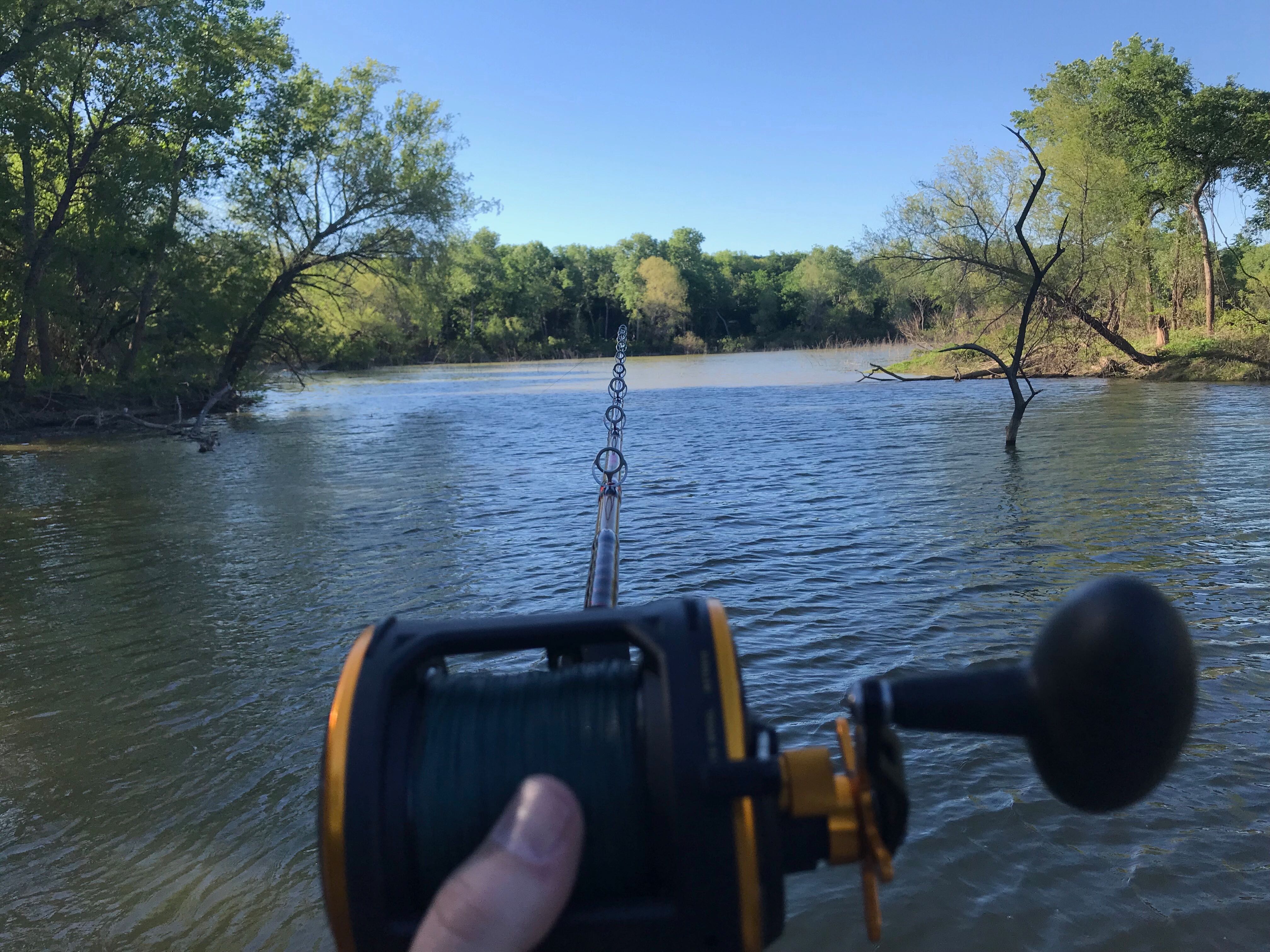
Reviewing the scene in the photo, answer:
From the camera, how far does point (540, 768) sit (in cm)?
144

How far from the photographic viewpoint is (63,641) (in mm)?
7184

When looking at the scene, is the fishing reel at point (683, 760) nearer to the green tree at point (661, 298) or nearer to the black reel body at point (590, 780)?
the black reel body at point (590, 780)

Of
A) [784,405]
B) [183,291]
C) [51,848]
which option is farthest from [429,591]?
[183,291]

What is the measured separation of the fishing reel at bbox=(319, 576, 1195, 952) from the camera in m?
1.11

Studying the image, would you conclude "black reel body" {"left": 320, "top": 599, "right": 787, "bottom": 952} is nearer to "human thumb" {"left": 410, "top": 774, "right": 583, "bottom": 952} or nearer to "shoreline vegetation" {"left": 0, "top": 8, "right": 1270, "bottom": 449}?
"human thumb" {"left": 410, "top": 774, "right": 583, "bottom": 952}

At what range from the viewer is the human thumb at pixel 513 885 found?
3.67ft

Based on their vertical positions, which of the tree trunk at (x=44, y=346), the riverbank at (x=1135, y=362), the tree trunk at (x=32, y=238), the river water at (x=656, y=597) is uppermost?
the tree trunk at (x=32, y=238)

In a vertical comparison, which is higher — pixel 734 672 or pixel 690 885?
pixel 734 672

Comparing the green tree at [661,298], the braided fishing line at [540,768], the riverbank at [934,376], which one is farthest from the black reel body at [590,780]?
the green tree at [661,298]

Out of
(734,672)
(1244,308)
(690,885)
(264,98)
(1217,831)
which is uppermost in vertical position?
(264,98)

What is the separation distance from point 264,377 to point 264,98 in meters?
9.02

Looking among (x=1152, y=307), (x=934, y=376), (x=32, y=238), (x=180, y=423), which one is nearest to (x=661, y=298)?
(x=934, y=376)

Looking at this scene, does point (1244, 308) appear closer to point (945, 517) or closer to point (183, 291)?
point (945, 517)

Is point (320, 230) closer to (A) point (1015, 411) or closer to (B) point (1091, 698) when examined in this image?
(A) point (1015, 411)
